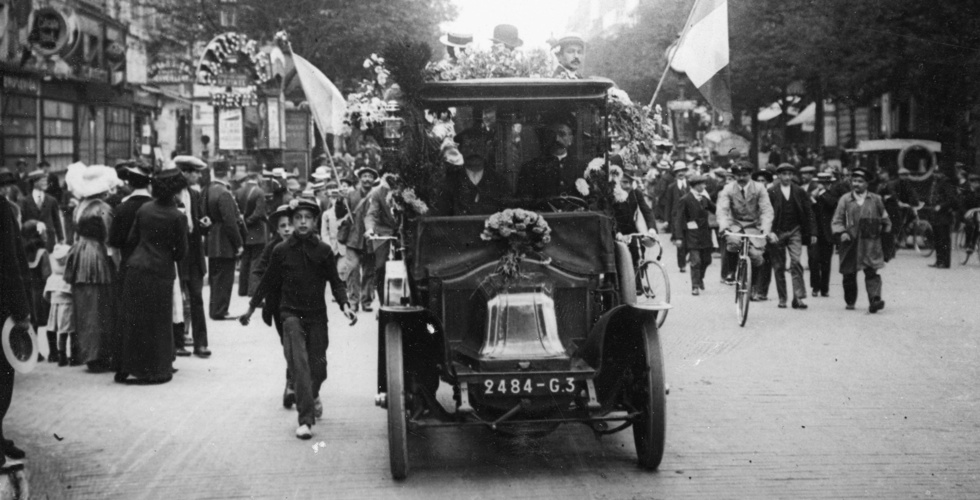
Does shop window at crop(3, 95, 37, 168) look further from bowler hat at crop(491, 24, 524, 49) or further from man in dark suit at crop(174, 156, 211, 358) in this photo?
bowler hat at crop(491, 24, 524, 49)

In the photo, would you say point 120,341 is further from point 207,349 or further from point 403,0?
Result: point 403,0

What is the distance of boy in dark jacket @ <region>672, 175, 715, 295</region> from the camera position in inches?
685

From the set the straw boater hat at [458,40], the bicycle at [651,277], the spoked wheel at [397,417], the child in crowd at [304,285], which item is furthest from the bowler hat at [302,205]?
the bicycle at [651,277]

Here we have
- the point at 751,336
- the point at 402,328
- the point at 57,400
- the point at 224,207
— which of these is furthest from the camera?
the point at 224,207

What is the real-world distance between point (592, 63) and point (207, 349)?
150 ft

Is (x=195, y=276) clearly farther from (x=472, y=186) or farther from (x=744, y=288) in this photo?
(x=744, y=288)

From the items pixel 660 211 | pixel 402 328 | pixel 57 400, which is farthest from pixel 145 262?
pixel 660 211

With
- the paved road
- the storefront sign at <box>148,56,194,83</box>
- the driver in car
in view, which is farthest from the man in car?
the storefront sign at <box>148,56,194,83</box>

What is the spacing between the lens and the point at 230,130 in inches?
1259

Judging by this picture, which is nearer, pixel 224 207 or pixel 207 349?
pixel 207 349

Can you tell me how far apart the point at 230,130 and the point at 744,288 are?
2104 centimetres

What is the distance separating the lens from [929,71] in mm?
26109

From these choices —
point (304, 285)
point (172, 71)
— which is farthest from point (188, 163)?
point (172, 71)

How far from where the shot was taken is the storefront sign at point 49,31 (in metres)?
25.4
